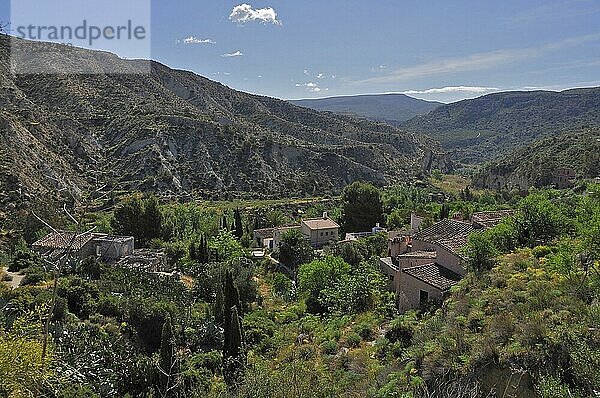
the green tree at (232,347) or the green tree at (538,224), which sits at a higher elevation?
the green tree at (538,224)

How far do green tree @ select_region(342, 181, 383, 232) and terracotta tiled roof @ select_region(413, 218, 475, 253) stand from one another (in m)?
16.8

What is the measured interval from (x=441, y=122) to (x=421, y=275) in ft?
625

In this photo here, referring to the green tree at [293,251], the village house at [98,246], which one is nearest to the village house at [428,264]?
the green tree at [293,251]

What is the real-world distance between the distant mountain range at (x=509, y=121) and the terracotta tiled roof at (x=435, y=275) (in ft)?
376

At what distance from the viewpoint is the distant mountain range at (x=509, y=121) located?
444ft

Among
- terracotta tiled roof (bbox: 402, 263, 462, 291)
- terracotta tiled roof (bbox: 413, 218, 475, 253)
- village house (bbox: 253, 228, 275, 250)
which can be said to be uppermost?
terracotta tiled roof (bbox: 413, 218, 475, 253)

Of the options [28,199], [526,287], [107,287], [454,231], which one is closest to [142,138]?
[28,199]

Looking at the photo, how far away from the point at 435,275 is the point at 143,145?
50.0 metres

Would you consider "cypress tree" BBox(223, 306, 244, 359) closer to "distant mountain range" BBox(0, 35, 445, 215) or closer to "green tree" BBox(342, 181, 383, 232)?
"green tree" BBox(342, 181, 383, 232)

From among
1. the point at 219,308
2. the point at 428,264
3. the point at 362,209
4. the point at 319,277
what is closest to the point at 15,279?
the point at 219,308

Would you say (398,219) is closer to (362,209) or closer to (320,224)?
(362,209)

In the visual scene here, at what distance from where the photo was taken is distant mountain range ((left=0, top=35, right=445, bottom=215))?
47.0m

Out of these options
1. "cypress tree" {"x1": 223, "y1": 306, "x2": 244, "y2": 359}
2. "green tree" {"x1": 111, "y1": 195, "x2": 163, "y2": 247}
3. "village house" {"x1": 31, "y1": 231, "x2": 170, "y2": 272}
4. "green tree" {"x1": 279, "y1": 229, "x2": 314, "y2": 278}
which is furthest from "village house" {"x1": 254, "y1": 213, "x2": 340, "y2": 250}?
"cypress tree" {"x1": 223, "y1": 306, "x2": 244, "y2": 359}

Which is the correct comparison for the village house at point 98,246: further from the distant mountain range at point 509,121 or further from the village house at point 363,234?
the distant mountain range at point 509,121
